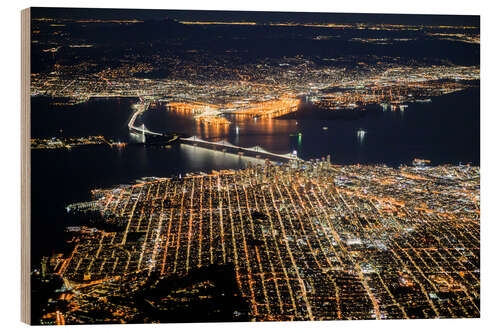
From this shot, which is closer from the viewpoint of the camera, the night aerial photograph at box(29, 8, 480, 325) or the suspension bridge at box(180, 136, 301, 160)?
the night aerial photograph at box(29, 8, 480, 325)

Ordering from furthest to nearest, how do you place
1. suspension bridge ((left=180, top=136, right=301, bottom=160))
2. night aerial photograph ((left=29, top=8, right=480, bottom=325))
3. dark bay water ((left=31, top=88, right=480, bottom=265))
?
suspension bridge ((left=180, top=136, right=301, bottom=160)) < dark bay water ((left=31, top=88, right=480, bottom=265)) < night aerial photograph ((left=29, top=8, right=480, bottom=325))

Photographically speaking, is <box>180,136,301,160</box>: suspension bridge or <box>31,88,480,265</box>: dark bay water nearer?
<box>31,88,480,265</box>: dark bay water

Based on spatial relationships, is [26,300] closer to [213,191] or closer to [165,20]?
[213,191]

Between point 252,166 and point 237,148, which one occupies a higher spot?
point 237,148

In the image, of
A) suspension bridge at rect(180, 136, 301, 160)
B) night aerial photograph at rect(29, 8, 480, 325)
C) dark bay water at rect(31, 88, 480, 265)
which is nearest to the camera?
night aerial photograph at rect(29, 8, 480, 325)

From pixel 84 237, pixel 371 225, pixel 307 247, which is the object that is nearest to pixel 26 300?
pixel 84 237
